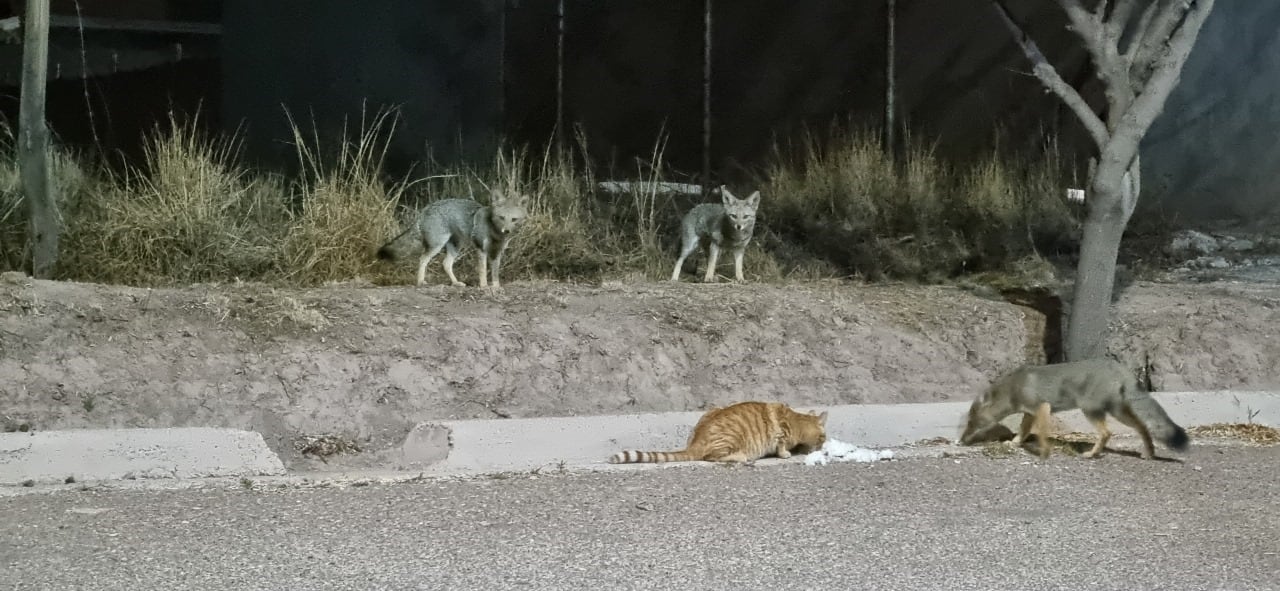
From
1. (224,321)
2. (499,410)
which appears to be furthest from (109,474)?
(499,410)

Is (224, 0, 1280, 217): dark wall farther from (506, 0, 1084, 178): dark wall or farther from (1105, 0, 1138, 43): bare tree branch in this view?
(1105, 0, 1138, 43): bare tree branch

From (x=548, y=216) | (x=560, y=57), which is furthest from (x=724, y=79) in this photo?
(x=548, y=216)

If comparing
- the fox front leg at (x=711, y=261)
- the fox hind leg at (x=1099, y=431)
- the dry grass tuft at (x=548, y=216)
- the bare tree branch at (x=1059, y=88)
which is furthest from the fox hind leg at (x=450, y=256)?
the fox hind leg at (x=1099, y=431)

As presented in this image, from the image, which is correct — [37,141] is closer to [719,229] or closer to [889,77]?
[719,229]

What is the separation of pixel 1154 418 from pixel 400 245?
18.8 feet

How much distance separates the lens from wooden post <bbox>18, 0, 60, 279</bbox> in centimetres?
916

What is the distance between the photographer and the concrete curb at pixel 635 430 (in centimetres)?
793

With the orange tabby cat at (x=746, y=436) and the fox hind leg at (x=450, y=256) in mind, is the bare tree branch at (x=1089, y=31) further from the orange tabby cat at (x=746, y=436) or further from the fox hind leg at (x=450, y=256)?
the fox hind leg at (x=450, y=256)

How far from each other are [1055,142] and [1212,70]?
6.59 ft

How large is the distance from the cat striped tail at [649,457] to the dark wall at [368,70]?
8.74 m

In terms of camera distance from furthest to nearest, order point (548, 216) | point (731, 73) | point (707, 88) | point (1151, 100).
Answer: point (731, 73)
point (707, 88)
point (548, 216)
point (1151, 100)

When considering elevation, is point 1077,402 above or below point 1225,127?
below

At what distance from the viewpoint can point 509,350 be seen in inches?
348

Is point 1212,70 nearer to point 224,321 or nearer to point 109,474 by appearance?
point 224,321
